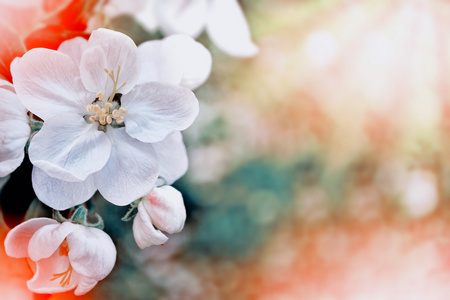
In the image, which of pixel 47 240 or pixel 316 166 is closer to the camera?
pixel 47 240

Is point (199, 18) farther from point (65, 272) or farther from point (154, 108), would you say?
point (65, 272)

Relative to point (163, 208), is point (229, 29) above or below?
above

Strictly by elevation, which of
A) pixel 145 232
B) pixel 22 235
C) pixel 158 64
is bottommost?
pixel 22 235

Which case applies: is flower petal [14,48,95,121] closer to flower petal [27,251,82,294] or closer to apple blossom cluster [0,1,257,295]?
apple blossom cluster [0,1,257,295]

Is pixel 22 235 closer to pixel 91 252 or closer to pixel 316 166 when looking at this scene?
pixel 91 252

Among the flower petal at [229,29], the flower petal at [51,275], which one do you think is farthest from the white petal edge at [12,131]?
the flower petal at [229,29]

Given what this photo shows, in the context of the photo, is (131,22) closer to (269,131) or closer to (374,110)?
(269,131)

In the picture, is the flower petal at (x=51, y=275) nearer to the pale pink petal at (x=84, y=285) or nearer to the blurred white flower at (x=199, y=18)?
the pale pink petal at (x=84, y=285)

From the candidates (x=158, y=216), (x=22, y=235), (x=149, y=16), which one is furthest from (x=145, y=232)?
(x=149, y=16)

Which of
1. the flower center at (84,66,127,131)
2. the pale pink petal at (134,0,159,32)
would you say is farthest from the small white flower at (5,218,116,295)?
the pale pink petal at (134,0,159,32)
